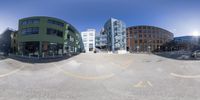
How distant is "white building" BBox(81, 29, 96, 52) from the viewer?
18.6 feet

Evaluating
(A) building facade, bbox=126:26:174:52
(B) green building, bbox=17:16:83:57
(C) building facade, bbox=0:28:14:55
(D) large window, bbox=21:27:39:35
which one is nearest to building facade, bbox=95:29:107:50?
(B) green building, bbox=17:16:83:57

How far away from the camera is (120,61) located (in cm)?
835

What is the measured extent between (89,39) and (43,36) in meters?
2.08

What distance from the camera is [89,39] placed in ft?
19.9

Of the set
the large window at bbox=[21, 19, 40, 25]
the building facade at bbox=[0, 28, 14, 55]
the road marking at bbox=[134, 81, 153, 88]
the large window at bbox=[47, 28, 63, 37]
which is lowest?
the road marking at bbox=[134, 81, 153, 88]

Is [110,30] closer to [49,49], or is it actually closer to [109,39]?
[109,39]

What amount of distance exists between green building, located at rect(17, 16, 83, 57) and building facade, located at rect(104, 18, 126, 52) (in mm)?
1549

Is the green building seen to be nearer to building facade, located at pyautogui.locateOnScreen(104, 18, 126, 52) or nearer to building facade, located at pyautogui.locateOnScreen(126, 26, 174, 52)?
building facade, located at pyautogui.locateOnScreen(104, 18, 126, 52)

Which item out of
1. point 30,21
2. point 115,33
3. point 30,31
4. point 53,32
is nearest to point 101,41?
point 115,33

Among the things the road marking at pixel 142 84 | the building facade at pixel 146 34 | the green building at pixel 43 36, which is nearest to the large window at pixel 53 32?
the green building at pixel 43 36

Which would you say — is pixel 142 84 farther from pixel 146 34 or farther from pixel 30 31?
pixel 146 34

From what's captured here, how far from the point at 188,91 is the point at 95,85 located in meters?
2.88

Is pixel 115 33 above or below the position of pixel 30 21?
below

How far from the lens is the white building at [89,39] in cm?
568
